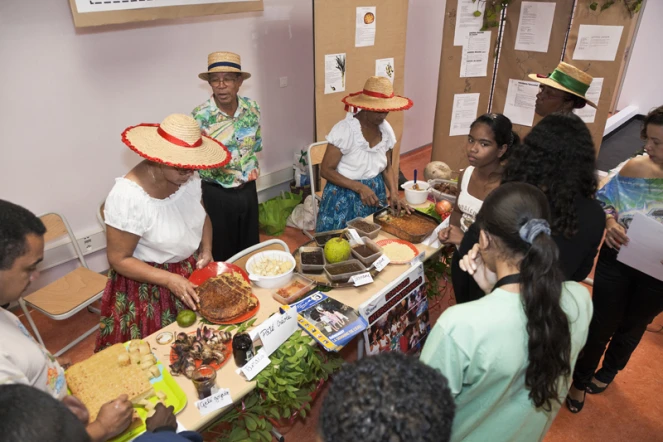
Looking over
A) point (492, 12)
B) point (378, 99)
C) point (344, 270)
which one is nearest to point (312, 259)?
point (344, 270)

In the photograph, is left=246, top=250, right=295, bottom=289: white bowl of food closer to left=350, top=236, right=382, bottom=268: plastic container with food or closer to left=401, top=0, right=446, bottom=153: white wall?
left=350, top=236, right=382, bottom=268: plastic container with food

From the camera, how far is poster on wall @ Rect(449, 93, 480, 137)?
4508 mm

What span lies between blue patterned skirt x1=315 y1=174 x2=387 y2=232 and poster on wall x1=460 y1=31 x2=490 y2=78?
2000 millimetres

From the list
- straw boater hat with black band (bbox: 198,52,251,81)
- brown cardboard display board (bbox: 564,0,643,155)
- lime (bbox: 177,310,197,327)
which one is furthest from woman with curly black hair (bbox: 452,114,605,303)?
brown cardboard display board (bbox: 564,0,643,155)

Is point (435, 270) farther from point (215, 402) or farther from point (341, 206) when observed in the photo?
point (215, 402)

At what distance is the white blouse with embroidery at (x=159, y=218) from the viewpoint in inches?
74.2

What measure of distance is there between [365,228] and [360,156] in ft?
1.95

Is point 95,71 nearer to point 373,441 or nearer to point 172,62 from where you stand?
point 172,62

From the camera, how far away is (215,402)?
152 centimetres

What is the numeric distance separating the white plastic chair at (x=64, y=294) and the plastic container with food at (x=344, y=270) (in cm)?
169

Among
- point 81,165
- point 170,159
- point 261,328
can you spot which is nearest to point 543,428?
point 261,328

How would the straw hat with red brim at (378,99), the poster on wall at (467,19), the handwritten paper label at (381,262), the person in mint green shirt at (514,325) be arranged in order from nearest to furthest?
the person in mint green shirt at (514,325) → the handwritten paper label at (381,262) → the straw hat with red brim at (378,99) → the poster on wall at (467,19)

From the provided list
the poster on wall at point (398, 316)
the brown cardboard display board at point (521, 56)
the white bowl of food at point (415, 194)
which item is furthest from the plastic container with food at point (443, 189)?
the brown cardboard display board at point (521, 56)

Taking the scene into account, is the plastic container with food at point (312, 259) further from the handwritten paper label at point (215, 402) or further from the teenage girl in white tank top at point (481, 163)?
the handwritten paper label at point (215, 402)
